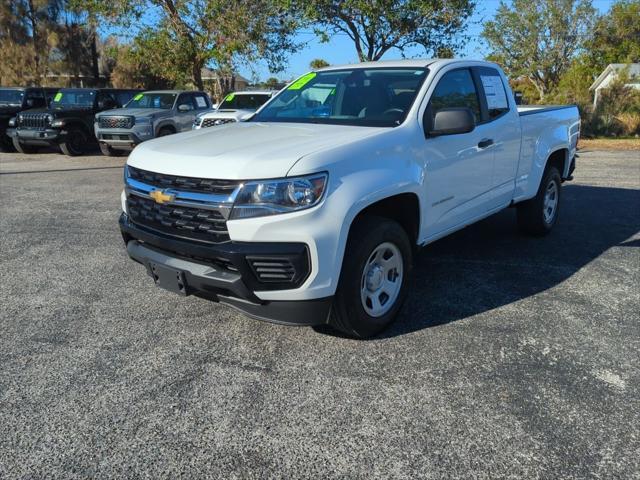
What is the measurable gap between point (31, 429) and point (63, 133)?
1321 cm

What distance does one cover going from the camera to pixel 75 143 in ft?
48.0

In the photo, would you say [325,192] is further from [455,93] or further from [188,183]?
[455,93]

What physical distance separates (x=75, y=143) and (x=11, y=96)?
281 centimetres

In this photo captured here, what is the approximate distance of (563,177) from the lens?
6289mm

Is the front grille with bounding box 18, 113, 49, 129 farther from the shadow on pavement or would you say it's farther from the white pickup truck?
the shadow on pavement

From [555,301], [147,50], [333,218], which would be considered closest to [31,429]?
[333,218]

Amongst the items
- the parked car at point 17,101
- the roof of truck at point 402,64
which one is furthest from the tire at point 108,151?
the roof of truck at point 402,64

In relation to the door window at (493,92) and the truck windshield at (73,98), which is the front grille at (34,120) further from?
the door window at (493,92)

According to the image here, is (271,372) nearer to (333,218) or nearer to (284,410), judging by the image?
(284,410)

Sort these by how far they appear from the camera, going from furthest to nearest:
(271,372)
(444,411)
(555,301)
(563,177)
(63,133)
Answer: (63,133) → (563,177) → (555,301) → (271,372) → (444,411)

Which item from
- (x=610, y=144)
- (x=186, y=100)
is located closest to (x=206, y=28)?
(x=186, y=100)

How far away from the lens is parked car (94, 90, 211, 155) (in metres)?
13.0

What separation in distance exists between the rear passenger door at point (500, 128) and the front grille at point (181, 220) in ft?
8.84

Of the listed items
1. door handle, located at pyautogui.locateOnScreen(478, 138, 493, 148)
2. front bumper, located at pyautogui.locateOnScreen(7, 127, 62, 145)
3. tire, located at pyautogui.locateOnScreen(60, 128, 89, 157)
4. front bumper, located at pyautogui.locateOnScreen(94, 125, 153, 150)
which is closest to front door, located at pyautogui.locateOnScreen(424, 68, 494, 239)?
door handle, located at pyautogui.locateOnScreen(478, 138, 493, 148)
